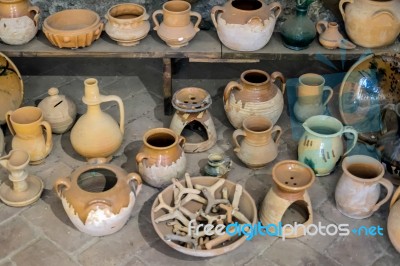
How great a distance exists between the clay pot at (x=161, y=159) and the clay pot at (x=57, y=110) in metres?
0.65

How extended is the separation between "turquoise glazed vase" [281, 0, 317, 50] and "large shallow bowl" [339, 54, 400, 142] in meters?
0.37

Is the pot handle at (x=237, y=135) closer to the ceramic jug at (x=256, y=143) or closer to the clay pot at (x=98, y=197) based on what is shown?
the ceramic jug at (x=256, y=143)

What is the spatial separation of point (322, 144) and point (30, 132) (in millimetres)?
1636

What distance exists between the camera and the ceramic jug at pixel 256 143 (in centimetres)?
324

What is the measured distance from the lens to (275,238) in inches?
116

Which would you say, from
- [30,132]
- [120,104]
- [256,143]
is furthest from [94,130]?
[256,143]

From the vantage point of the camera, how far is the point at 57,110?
3494 millimetres

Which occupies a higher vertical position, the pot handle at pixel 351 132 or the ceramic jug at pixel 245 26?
the ceramic jug at pixel 245 26

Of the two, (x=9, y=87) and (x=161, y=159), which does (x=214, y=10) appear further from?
(x=9, y=87)

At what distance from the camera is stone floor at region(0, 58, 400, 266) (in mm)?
2828

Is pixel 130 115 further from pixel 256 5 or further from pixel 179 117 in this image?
pixel 256 5

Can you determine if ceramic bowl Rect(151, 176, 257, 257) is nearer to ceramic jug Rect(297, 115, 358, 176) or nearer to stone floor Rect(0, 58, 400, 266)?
stone floor Rect(0, 58, 400, 266)

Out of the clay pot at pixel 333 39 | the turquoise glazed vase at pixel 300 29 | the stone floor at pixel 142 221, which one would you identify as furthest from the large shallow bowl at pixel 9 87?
the clay pot at pixel 333 39

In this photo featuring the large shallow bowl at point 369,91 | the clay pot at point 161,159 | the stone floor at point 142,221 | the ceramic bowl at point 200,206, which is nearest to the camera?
the ceramic bowl at point 200,206
